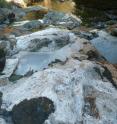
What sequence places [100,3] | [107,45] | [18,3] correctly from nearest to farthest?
[107,45], [100,3], [18,3]

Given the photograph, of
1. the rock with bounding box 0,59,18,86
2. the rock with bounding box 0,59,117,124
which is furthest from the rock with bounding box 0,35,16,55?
the rock with bounding box 0,59,117,124

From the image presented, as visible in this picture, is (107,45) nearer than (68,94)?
No

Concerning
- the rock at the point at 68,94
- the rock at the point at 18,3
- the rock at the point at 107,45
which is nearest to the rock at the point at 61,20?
the rock at the point at 107,45

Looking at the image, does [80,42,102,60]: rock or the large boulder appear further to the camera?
the large boulder

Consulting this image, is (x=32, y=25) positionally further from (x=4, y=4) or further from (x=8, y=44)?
(x=4, y=4)

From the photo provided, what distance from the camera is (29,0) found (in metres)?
23.1

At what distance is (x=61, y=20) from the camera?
A: 1598 cm

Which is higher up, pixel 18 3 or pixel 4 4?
pixel 4 4

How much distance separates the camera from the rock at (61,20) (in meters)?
15.3

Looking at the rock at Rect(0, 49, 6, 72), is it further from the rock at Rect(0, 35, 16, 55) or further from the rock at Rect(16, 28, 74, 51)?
the rock at Rect(16, 28, 74, 51)

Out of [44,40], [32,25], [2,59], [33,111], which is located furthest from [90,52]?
[32,25]

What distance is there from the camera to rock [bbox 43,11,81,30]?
15273mm

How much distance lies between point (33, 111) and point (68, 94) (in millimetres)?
810

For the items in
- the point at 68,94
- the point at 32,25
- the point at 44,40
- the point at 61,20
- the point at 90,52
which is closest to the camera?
the point at 68,94
